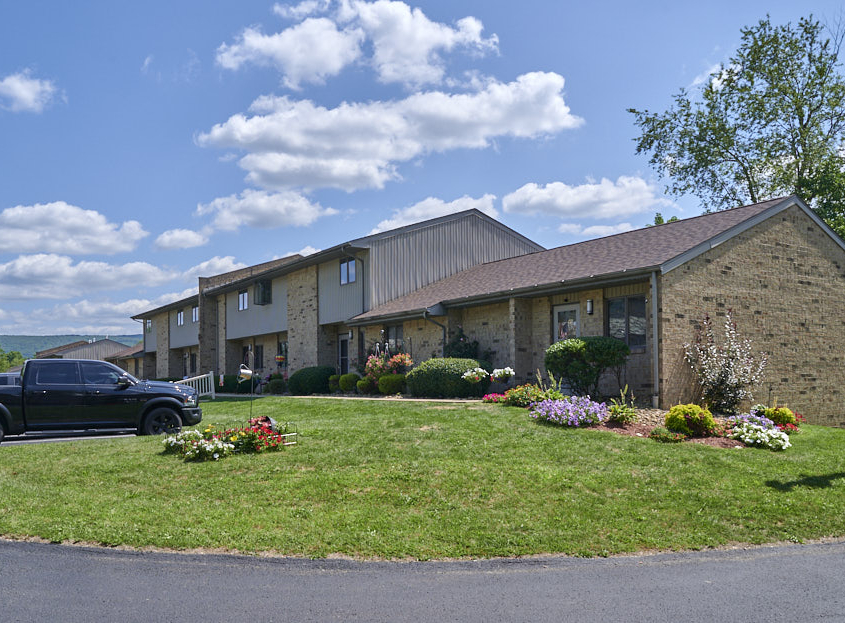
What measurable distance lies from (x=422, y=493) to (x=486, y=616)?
3.23 m

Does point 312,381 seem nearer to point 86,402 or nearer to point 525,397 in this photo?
point 525,397

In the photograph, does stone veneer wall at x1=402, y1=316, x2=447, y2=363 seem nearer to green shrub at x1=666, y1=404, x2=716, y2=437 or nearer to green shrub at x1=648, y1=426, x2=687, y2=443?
green shrub at x1=666, y1=404, x2=716, y2=437

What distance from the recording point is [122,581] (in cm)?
590

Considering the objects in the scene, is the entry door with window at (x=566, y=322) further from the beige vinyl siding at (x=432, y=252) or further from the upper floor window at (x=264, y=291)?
the upper floor window at (x=264, y=291)

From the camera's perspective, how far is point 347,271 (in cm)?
2594

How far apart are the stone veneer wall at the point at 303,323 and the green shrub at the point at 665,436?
1743cm

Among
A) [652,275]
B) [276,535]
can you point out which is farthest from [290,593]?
[652,275]

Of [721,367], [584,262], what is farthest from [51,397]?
[721,367]

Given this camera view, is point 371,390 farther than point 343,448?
Yes

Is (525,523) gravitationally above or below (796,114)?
below

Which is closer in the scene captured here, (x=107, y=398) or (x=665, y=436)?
(x=665, y=436)

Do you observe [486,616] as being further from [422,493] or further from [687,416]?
[687,416]

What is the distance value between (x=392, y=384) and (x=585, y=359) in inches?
290

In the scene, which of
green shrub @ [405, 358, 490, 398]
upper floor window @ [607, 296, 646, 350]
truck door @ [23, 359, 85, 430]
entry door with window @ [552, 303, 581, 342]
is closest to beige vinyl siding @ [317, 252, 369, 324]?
green shrub @ [405, 358, 490, 398]
